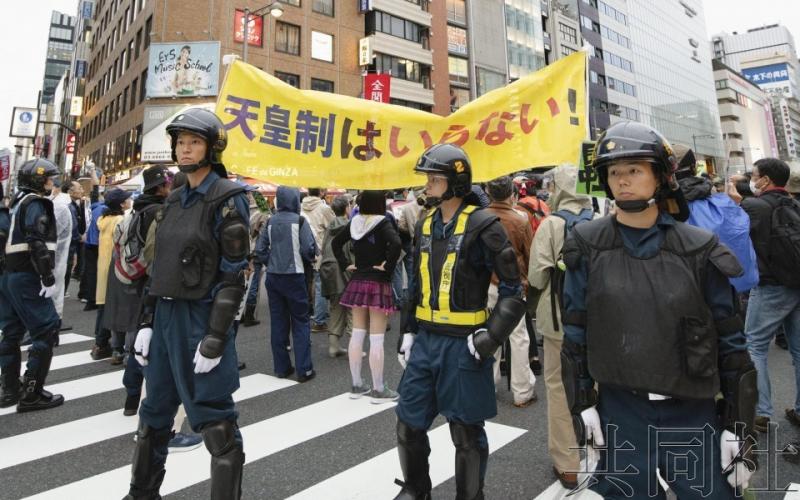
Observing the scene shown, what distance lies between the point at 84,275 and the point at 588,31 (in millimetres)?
67200

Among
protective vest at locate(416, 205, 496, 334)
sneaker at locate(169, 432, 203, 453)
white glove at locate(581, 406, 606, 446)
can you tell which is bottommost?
sneaker at locate(169, 432, 203, 453)

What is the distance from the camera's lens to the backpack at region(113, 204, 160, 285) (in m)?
4.48

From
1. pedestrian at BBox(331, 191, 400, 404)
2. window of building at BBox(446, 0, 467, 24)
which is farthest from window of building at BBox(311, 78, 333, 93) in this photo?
pedestrian at BBox(331, 191, 400, 404)

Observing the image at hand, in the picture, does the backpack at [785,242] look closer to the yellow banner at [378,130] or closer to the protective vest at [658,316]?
the yellow banner at [378,130]

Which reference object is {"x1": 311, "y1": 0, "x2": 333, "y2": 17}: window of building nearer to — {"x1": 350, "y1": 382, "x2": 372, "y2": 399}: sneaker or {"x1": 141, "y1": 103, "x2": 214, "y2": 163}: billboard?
{"x1": 141, "y1": 103, "x2": 214, "y2": 163}: billboard

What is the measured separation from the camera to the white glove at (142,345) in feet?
9.27

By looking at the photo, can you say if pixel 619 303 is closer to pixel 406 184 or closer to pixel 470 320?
pixel 470 320

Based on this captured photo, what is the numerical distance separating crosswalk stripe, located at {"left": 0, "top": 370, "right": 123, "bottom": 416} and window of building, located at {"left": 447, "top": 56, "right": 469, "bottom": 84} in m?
41.1

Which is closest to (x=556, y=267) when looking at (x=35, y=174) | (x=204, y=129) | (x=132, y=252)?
(x=204, y=129)

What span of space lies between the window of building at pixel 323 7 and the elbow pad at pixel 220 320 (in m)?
36.0

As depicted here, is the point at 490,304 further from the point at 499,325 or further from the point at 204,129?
the point at 204,129

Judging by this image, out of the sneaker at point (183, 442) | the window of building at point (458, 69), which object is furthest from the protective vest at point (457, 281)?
the window of building at point (458, 69)

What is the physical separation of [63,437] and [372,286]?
328 centimetres

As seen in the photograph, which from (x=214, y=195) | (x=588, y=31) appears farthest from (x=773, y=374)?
(x=588, y=31)
